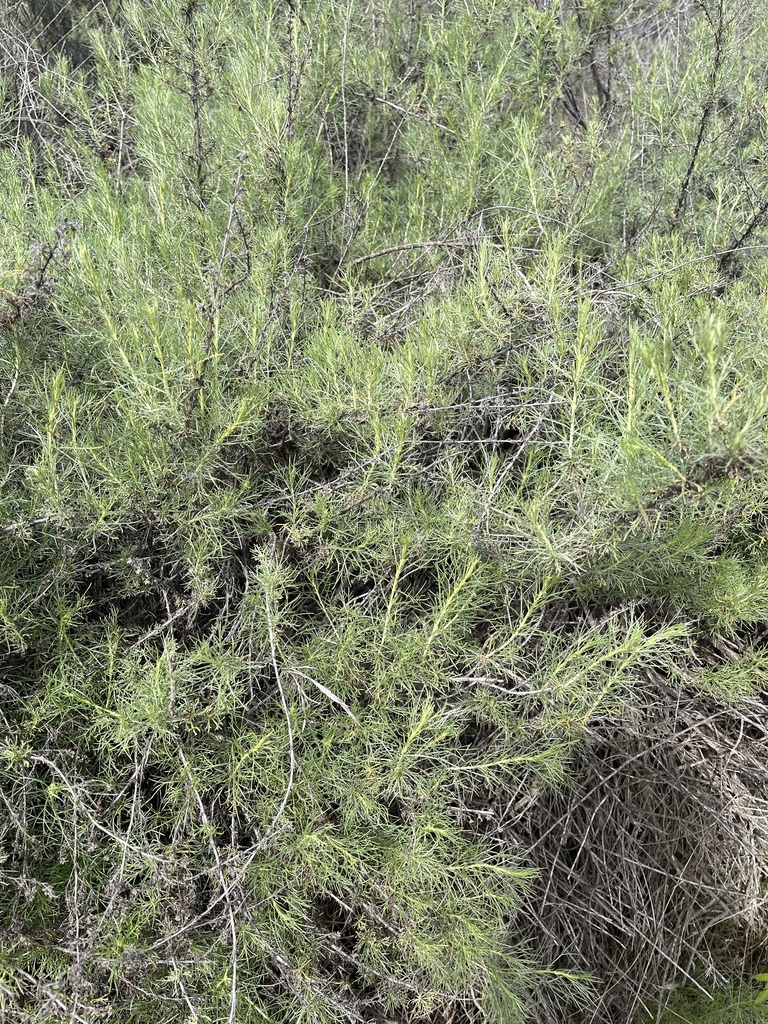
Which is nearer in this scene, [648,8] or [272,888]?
[272,888]

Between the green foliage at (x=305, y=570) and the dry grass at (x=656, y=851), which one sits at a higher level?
the green foliage at (x=305, y=570)

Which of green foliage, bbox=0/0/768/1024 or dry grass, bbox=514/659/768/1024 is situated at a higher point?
green foliage, bbox=0/0/768/1024

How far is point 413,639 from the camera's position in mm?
1860

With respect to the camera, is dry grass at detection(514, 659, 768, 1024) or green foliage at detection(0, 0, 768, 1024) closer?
green foliage at detection(0, 0, 768, 1024)

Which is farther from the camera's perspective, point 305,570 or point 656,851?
point 656,851

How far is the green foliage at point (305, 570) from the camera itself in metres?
1.72

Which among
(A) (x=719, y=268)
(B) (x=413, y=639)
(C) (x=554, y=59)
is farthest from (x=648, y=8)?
(B) (x=413, y=639)

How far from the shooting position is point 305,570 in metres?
2.03

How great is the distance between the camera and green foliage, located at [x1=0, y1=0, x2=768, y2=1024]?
1.72 meters

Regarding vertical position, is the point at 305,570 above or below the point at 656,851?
above

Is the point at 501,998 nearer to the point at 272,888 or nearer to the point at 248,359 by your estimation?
the point at 272,888

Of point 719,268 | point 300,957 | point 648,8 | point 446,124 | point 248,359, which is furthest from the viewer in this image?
point 648,8

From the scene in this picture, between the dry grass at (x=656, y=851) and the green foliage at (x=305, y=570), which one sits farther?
the dry grass at (x=656, y=851)

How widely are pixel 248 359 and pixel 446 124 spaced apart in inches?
58.8
